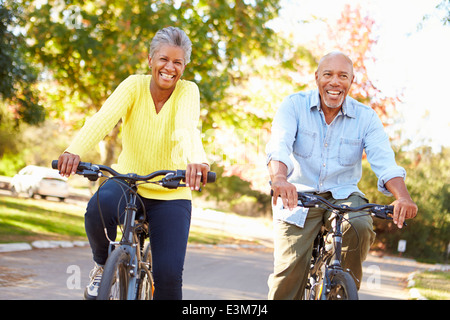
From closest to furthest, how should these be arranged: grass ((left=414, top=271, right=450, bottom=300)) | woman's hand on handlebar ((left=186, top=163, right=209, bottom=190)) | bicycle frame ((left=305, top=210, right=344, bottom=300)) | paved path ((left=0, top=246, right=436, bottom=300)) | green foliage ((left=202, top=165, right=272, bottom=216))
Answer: woman's hand on handlebar ((left=186, top=163, right=209, bottom=190)) < bicycle frame ((left=305, top=210, right=344, bottom=300)) < paved path ((left=0, top=246, right=436, bottom=300)) < grass ((left=414, top=271, right=450, bottom=300)) < green foliage ((left=202, top=165, right=272, bottom=216))

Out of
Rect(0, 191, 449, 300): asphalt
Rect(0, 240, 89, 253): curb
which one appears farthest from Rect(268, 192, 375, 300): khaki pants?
Rect(0, 240, 89, 253): curb

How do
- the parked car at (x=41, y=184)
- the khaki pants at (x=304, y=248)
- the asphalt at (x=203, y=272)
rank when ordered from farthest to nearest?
the parked car at (x=41, y=184), the asphalt at (x=203, y=272), the khaki pants at (x=304, y=248)

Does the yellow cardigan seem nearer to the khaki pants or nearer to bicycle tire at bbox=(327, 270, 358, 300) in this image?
the khaki pants

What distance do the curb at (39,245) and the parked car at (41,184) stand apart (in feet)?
43.2

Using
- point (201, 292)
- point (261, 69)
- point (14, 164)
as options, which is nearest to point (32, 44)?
point (261, 69)

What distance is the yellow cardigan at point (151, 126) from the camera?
3.76 meters

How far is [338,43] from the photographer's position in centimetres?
1834

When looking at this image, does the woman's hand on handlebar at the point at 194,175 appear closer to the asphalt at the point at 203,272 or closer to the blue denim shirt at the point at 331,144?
the blue denim shirt at the point at 331,144

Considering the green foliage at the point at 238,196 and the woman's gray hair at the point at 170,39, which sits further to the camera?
the green foliage at the point at 238,196

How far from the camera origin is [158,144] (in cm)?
388

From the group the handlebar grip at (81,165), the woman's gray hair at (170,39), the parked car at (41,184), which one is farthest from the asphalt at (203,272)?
the parked car at (41,184)

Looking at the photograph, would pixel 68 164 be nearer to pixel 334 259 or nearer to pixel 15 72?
pixel 334 259

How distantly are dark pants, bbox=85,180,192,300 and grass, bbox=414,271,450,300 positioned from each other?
6.73 metres

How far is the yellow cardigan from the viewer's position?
376 cm
